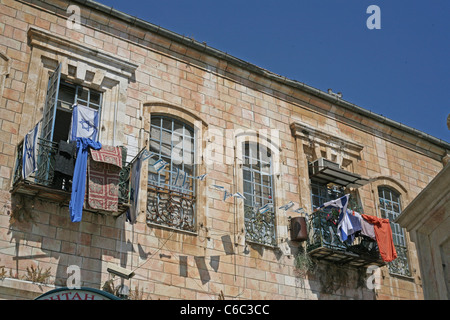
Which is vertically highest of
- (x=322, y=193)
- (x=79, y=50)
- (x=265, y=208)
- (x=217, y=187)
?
(x=79, y=50)

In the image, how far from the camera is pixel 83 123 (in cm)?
1271

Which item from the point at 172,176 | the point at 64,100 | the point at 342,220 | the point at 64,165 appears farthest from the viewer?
the point at 342,220

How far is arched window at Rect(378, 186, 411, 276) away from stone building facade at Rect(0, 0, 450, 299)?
2.1 inches

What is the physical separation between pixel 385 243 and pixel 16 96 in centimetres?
923

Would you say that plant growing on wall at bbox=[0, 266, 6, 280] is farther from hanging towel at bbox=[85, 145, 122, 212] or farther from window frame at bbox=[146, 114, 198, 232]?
window frame at bbox=[146, 114, 198, 232]

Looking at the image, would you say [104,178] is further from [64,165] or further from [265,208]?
[265,208]

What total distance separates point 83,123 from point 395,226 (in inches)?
368

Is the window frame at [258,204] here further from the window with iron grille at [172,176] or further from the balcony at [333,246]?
the window with iron grille at [172,176]

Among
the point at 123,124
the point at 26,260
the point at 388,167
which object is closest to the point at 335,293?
the point at 388,167

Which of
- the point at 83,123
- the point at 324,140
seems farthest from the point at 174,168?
the point at 324,140

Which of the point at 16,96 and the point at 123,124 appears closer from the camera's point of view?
the point at 16,96
